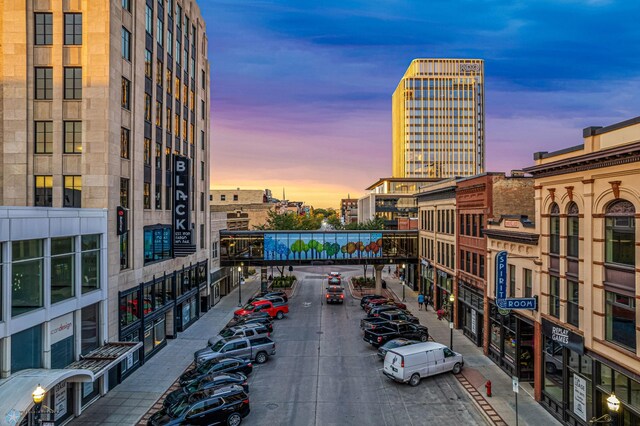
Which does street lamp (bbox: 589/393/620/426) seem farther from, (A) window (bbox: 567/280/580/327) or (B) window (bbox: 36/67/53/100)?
(B) window (bbox: 36/67/53/100)

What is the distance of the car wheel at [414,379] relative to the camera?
2339 cm

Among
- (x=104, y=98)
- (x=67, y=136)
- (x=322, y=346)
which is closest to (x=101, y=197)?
(x=67, y=136)

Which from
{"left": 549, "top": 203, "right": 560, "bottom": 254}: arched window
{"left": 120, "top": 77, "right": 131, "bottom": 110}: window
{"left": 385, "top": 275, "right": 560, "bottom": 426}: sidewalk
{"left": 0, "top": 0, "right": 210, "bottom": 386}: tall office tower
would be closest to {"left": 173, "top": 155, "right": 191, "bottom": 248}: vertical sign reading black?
{"left": 0, "top": 0, "right": 210, "bottom": 386}: tall office tower

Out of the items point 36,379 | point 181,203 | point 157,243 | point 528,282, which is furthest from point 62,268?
point 528,282

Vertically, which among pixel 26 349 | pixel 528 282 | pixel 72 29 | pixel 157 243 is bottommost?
pixel 26 349

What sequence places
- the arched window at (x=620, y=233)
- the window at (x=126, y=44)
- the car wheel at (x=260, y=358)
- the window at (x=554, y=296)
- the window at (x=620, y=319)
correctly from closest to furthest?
the window at (x=620, y=319), the arched window at (x=620, y=233), the window at (x=554, y=296), the window at (x=126, y=44), the car wheel at (x=260, y=358)

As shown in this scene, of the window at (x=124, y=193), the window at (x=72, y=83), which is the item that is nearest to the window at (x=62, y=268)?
the window at (x=124, y=193)

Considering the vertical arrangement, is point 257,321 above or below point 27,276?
below

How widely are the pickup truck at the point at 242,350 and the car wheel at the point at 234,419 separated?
6.90 meters

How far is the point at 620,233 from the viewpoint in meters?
15.8

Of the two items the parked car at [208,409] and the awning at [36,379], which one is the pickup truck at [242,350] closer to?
the awning at [36,379]

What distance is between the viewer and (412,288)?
5634 cm

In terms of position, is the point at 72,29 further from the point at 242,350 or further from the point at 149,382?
the point at 242,350

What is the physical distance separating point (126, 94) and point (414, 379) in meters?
24.3
